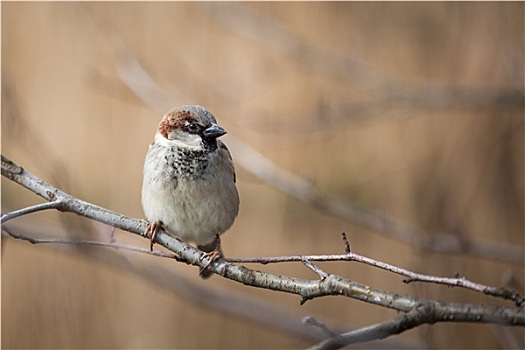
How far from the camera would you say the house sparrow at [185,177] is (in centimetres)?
153

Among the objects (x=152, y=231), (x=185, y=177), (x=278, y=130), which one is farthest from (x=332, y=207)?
(x=152, y=231)

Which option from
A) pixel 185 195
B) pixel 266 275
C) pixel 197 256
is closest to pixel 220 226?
pixel 185 195

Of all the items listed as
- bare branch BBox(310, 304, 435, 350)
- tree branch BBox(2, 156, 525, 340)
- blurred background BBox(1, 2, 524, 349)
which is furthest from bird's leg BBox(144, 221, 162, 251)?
blurred background BBox(1, 2, 524, 349)

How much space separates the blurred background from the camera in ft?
7.68

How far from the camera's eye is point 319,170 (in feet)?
7.99

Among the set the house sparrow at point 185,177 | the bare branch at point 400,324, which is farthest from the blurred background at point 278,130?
the bare branch at point 400,324

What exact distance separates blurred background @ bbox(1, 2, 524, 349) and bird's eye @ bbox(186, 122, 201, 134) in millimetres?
772

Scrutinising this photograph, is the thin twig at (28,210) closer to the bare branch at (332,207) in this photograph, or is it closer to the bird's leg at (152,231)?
the bird's leg at (152,231)

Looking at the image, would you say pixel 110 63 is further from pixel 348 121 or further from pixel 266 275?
pixel 266 275

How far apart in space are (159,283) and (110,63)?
829 millimetres

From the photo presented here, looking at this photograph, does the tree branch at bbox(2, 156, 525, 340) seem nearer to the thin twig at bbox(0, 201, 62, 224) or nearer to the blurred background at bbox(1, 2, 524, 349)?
the thin twig at bbox(0, 201, 62, 224)

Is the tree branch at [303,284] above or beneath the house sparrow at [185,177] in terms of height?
beneath

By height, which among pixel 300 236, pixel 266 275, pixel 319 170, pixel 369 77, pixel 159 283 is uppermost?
pixel 369 77

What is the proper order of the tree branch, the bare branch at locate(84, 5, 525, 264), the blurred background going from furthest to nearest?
1. the blurred background
2. the bare branch at locate(84, 5, 525, 264)
3. the tree branch
